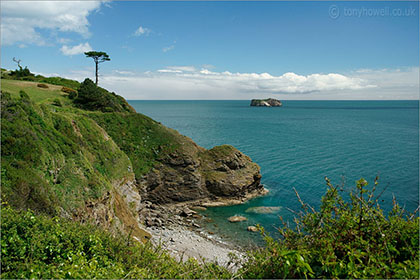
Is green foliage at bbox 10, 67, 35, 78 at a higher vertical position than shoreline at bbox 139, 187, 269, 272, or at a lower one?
higher

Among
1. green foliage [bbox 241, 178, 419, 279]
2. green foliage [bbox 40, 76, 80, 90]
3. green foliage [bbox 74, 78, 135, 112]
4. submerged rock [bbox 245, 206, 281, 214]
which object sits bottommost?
submerged rock [bbox 245, 206, 281, 214]

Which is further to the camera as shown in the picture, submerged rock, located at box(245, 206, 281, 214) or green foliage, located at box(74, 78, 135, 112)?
green foliage, located at box(74, 78, 135, 112)

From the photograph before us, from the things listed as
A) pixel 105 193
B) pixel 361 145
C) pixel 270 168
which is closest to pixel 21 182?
pixel 105 193

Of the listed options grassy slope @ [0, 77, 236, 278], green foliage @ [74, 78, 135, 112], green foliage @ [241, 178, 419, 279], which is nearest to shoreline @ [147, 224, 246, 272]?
grassy slope @ [0, 77, 236, 278]

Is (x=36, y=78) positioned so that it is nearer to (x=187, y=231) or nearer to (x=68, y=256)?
(x=187, y=231)

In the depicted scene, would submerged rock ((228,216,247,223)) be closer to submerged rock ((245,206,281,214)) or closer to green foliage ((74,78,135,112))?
submerged rock ((245,206,281,214))

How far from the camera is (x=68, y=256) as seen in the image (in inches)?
307

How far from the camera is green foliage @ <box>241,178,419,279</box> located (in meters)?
5.43

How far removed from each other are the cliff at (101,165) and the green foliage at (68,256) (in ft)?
5.01

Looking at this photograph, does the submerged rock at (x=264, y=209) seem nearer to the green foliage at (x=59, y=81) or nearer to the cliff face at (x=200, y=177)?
the cliff face at (x=200, y=177)

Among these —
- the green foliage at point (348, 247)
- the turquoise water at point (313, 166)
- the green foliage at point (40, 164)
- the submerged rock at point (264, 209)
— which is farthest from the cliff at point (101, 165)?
the green foliage at point (348, 247)

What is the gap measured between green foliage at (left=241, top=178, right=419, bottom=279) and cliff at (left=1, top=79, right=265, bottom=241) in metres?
6.29

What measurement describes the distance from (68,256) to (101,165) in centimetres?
2235

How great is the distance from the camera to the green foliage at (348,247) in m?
5.43
